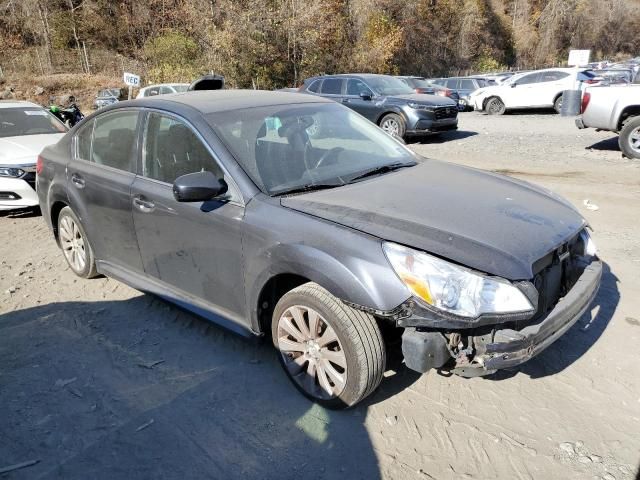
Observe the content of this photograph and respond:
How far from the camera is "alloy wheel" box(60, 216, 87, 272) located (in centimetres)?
471

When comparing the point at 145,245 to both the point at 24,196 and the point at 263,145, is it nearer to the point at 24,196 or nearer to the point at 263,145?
the point at 263,145

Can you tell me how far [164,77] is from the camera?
100 feet

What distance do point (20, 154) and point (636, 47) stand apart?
7383cm

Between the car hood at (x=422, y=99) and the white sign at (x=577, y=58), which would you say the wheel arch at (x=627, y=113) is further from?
the white sign at (x=577, y=58)

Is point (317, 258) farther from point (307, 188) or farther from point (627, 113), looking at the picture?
point (627, 113)

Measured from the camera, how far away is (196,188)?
302 centimetres

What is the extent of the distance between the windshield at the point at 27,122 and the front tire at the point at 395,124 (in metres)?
7.48

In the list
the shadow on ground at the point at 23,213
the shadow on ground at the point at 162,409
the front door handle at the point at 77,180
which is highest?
the front door handle at the point at 77,180

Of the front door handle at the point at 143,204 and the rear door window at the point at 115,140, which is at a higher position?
the rear door window at the point at 115,140

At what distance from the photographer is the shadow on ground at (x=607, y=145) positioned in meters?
10.9

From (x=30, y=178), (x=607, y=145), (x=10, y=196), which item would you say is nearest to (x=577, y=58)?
(x=607, y=145)

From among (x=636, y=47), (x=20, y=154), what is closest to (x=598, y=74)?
(x=20, y=154)

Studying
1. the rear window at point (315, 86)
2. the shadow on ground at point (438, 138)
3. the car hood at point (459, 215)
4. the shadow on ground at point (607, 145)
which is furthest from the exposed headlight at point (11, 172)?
the shadow on ground at point (607, 145)

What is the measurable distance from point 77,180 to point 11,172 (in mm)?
3423
